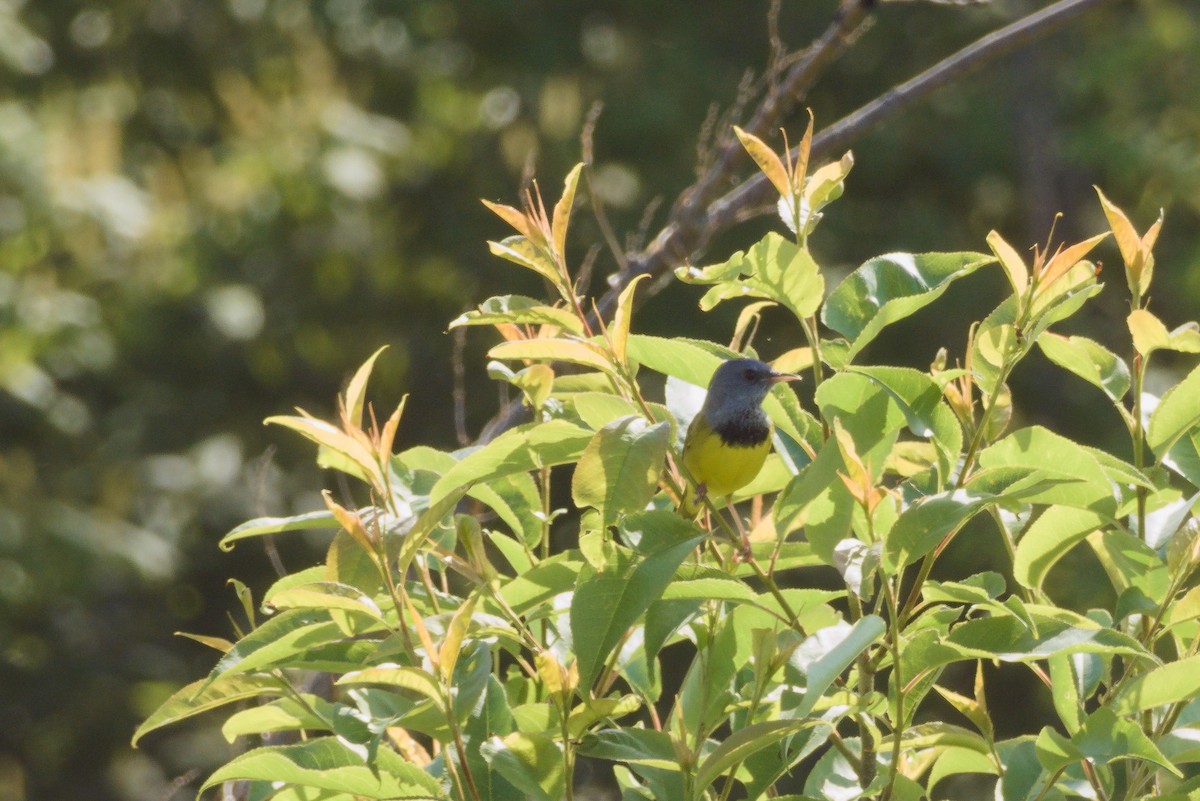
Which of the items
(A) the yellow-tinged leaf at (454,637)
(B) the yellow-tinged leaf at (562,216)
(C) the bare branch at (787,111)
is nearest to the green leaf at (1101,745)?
(A) the yellow-tinged leaf at (454,637)

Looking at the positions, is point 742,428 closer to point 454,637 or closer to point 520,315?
point 520,315

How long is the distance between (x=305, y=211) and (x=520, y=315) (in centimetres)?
775

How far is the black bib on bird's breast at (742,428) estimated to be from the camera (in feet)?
6.63

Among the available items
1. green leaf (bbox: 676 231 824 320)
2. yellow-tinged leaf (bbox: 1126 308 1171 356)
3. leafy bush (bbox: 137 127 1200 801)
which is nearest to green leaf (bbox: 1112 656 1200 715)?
leafy bush (bbox: 137 127 1200 801)

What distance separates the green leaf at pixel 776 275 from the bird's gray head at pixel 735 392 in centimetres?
37

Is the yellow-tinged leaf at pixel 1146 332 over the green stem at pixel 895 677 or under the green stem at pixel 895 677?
over

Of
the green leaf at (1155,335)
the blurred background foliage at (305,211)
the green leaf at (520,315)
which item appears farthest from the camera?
the blurred background foliage at (305,211)

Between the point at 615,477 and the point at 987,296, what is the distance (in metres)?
8.66

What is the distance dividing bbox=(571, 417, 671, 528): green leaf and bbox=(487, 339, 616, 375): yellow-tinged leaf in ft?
0.35

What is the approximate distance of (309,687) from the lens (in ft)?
7.47

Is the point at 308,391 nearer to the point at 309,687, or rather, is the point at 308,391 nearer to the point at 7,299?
the point at 7,299

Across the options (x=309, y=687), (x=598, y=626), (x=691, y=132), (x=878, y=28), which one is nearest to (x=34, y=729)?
(x=691, y=132)

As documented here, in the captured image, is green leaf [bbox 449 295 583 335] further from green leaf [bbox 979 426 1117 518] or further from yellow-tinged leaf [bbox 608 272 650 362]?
green leaf [bbox 979 426 1117 518]

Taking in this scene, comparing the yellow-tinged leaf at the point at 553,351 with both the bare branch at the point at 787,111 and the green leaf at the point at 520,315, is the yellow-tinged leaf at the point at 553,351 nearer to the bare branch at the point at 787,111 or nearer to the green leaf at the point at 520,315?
the green leaf at the point at 520,315
